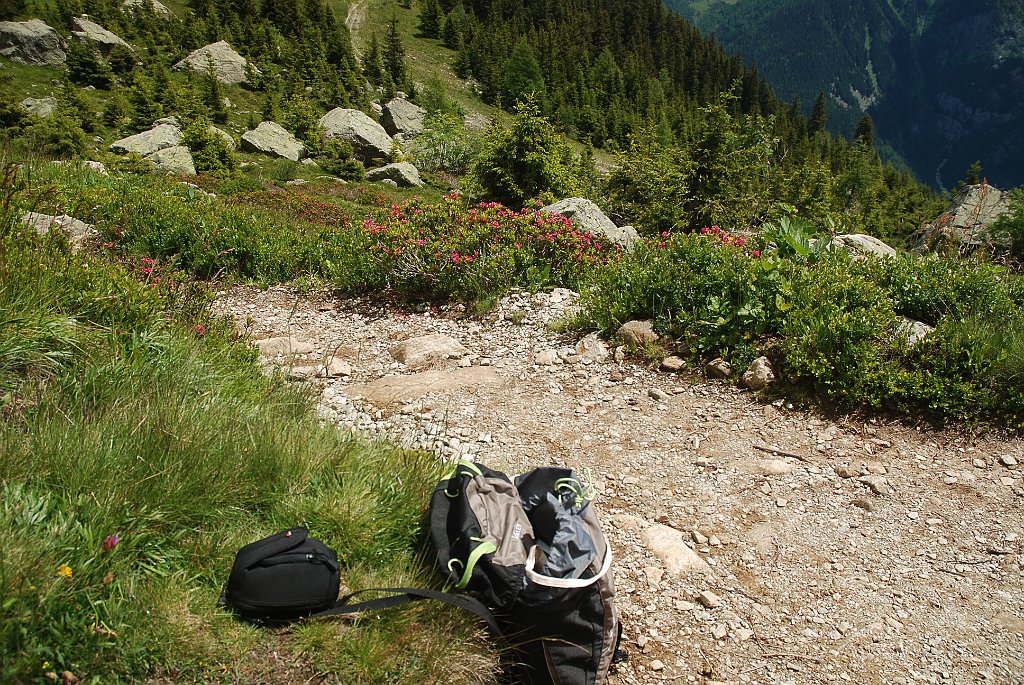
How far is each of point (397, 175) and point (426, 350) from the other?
27432mm

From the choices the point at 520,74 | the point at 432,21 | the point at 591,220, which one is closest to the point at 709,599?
the point at 591,220

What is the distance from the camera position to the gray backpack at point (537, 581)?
246 centimetres

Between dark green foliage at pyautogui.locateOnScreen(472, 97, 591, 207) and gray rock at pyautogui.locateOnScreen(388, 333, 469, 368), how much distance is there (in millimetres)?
7327

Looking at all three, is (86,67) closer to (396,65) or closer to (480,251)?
(396,65)

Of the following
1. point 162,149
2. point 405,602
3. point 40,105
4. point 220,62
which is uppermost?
point 405,602

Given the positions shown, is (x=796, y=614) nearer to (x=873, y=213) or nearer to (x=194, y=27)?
(x=873, y=213)

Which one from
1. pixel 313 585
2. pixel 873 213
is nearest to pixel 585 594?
pixel 313 585

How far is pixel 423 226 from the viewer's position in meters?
8.58

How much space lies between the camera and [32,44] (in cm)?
3388

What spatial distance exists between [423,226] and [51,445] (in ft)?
21.8

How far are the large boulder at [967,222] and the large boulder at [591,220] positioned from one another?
4.17 meters

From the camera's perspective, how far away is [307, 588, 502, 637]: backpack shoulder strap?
87.0 inches

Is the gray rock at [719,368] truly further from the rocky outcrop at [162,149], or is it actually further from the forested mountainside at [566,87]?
the rocky outcrop at [162,149]

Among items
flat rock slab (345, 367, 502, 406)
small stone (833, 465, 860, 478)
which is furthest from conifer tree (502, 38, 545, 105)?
small stone (833, 465, 860, 478)
